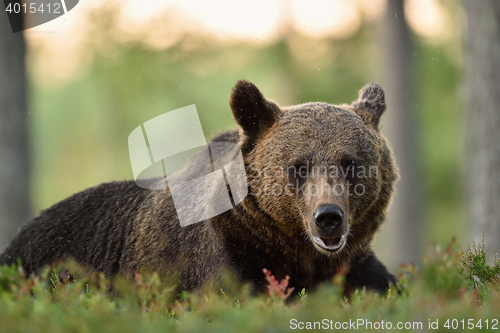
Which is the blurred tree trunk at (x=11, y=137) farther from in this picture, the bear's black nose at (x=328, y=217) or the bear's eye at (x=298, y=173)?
the bear's black nose at (x=328, y=217)

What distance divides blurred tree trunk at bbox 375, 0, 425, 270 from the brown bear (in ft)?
24.5

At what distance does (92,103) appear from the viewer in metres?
21.4

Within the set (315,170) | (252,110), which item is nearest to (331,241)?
(315,170)

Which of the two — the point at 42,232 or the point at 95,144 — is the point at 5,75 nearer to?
the point at 42,232

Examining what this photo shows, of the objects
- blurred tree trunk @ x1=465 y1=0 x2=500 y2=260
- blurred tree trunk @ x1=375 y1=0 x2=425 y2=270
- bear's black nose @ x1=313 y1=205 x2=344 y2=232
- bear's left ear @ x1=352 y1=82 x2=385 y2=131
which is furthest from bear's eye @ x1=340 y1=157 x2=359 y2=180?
blurred tree trunk @ x1=375 y1=0 x2=425 y2=270

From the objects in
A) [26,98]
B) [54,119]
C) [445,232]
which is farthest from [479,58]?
[54,119]

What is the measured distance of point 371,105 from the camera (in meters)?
4.61

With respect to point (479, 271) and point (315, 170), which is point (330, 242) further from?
point (479, 271)

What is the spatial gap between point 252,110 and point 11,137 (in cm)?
557

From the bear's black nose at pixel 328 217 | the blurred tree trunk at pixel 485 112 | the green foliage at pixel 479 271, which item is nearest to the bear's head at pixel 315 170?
the bear's black nose at pixel 328 217

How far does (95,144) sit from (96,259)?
67.5 feet

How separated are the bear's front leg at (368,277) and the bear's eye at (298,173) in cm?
93

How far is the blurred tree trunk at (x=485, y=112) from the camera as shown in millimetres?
7262

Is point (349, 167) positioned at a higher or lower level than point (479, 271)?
higher
